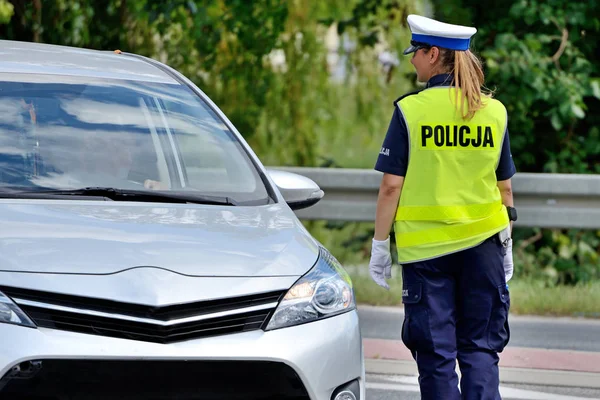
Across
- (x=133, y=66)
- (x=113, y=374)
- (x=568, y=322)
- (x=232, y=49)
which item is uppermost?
(x=133, y=66)

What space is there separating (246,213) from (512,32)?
6890mm

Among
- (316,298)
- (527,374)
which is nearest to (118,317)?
(316,298)

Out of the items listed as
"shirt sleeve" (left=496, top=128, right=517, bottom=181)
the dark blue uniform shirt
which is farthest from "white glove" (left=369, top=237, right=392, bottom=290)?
"shirt sleeve" (left=496, top=128, right=517, bottom=181)

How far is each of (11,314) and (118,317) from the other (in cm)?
32

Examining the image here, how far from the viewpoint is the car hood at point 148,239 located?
382 cm

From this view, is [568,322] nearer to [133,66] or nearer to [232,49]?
[133,66]

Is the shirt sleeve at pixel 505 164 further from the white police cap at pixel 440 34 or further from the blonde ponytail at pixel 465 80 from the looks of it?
the white police cap at pixel 440 34

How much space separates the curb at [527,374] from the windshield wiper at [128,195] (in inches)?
89.0

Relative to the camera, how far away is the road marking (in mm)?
6015

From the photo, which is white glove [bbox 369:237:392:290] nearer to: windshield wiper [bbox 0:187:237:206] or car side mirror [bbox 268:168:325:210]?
car side mirror [bbox 268:168:325:210]

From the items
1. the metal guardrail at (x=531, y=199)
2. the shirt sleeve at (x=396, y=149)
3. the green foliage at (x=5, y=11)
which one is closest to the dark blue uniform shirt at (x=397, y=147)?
the shirt sleeve at (x=396, y=149)

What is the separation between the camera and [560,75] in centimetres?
1040

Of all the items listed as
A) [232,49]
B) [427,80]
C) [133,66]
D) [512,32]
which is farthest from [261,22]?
[427,80]

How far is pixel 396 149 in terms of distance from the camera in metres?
4.57
